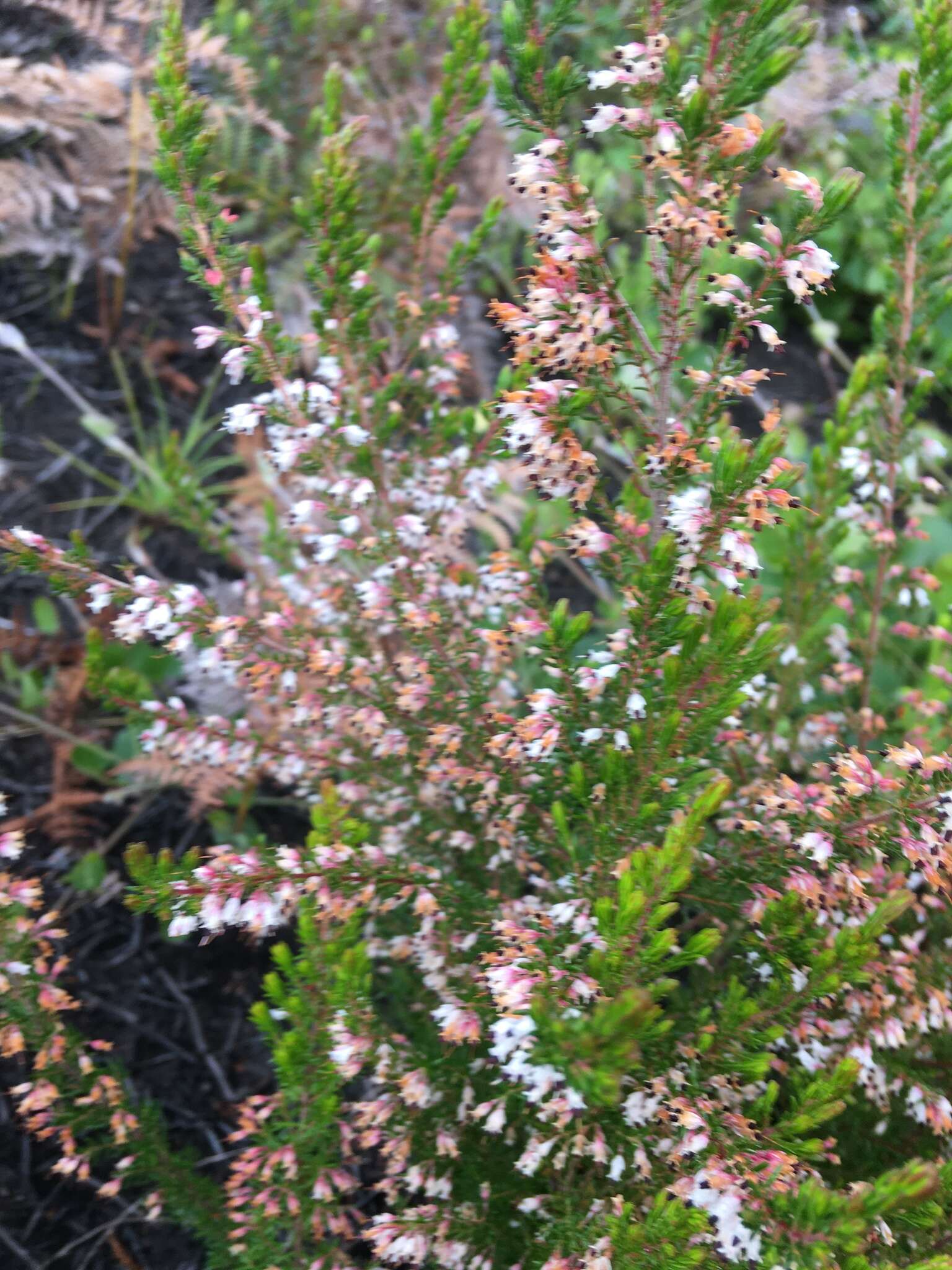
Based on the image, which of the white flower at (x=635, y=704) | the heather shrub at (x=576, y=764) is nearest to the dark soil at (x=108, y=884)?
the heather shrub at (x=576, y=764)

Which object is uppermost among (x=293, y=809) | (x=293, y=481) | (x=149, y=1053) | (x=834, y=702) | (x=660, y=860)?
(x=660, y=860)

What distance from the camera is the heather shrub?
115 cm

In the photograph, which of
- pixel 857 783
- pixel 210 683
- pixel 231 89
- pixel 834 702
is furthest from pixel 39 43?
pixel 857 783

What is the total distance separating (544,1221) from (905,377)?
5.54ft

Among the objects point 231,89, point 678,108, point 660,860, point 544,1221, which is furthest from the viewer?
point 231,89

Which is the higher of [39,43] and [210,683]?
[39,43]

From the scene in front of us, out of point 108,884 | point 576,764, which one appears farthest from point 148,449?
point 576,764

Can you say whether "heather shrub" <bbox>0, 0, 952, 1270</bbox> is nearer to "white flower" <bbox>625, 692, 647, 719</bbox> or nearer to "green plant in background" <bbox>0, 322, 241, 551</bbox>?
"white flower" <bbox>625, 692, 647, 719</bbox>

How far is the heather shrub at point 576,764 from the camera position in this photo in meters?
1.15

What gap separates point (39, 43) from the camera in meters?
3.90

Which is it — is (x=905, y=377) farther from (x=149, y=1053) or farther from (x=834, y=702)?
(x=149, y=1053)

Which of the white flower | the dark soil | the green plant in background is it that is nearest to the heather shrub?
the white flower

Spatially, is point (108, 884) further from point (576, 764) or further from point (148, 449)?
point (576, 764)

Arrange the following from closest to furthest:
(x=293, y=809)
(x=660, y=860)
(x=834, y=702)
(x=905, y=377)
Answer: (x=660, y=860) → (x=905, y=377) → (x=834, y=702) → (x=293, y=809)
